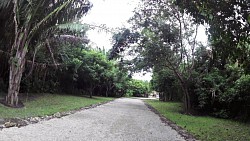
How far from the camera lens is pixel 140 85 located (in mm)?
75750

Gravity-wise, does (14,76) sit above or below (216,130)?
above

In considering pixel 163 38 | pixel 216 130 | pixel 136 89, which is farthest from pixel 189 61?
pixel 136 89

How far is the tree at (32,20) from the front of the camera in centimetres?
1255

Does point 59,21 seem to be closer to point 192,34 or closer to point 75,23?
point 75,23

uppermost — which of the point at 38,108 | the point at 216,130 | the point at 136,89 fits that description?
the point at 136,89

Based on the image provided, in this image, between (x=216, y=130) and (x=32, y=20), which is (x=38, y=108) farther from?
(x=216, y=130)

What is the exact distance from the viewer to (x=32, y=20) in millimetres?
12930

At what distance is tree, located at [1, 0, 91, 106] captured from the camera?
1255 centimetres

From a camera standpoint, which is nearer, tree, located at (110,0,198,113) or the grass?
the grass

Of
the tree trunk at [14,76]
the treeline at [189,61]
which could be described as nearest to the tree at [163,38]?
the treeline at [189,61]

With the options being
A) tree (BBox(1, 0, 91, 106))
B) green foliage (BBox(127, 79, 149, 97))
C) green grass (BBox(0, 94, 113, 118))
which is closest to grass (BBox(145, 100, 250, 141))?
green grass (BBox(0, 94, 113, 118))

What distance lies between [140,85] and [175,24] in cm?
5861

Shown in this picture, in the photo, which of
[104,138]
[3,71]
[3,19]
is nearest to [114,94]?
[3,71]

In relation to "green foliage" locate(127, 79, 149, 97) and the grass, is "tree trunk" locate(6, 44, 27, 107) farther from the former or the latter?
"green foliage" locate(127, 79, 149, 97)
